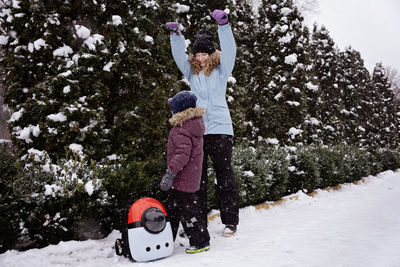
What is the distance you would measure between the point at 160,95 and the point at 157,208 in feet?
7.40

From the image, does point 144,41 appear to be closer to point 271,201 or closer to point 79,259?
point 79,259

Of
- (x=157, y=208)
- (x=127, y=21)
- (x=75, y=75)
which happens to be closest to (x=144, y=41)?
(x=127, y=21)

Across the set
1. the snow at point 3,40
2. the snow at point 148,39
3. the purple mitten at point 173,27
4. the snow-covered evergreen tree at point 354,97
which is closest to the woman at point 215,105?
the purple mitten at point 173,27

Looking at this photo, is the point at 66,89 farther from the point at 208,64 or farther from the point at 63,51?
the point at 208,64

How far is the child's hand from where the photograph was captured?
9.16 ft

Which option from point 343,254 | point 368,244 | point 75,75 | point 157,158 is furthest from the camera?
point 157,158

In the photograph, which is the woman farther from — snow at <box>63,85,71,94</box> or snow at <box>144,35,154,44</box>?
snow at <box>63,85,71,94</box>

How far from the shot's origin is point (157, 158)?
464 centimetres

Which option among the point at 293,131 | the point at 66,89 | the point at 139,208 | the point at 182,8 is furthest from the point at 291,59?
the point at 139,208

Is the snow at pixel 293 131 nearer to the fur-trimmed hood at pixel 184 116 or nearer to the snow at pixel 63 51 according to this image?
the fur-trimmed hood at pixel 184 116

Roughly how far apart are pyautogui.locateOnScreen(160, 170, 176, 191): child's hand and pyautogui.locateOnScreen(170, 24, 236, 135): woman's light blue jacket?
81 centimetres

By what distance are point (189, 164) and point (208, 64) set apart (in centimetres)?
130

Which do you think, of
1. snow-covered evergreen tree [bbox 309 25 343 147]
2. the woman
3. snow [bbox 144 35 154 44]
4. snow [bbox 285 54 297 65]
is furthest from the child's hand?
snow-covered evergreen tree [bbox 309 25 343 147]

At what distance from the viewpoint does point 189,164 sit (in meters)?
3.04
